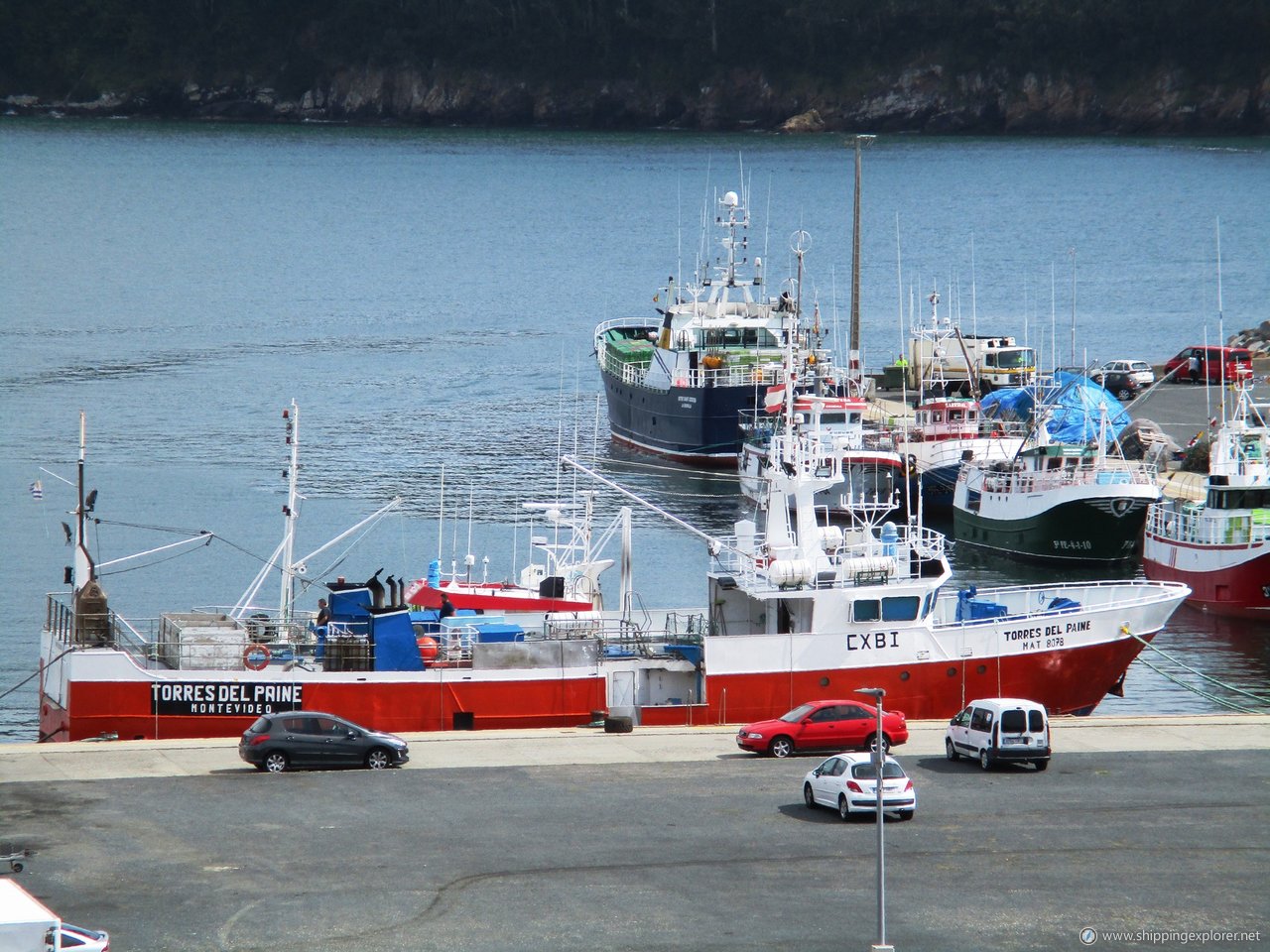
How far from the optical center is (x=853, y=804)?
114 ft

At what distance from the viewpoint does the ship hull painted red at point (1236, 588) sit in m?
63.8

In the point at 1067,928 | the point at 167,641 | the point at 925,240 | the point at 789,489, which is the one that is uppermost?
the point at 925,240

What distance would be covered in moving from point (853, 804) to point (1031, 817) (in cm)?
334

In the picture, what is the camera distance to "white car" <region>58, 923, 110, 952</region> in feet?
83.5

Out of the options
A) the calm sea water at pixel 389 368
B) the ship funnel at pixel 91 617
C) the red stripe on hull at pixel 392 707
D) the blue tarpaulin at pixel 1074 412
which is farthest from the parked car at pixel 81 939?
the blue tarpaulin at pixel 1074 412

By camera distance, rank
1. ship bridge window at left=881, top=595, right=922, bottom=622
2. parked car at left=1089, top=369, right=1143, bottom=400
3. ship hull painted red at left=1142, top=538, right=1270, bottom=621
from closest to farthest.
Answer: ship bridge window at left=881, top=595, right=922, bottom=622 → ship hull painted red at left=1142, top=538, right=1270, bottom=621 → parked car at left=1089, top=369, right=1143, bottom=400

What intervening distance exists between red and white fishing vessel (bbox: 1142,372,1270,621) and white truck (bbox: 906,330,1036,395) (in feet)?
98.1

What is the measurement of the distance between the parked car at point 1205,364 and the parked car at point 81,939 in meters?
79.0

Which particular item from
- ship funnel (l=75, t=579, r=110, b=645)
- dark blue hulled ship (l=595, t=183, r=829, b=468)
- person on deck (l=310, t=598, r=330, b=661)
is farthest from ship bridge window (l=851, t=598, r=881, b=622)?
dark blue hulled ship (l=595, t=183, r=829, b=468)

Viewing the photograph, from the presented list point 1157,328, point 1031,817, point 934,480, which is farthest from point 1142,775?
point 1157,328

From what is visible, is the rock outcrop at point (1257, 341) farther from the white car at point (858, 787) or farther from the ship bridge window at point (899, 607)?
the white car at point (858, 787)

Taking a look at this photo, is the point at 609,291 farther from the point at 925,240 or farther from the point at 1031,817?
the point at 1031,817

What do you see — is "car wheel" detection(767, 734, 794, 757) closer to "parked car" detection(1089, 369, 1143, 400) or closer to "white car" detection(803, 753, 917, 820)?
"white car" detection(803, 753, 917, 820)

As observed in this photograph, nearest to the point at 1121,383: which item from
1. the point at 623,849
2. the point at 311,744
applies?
the point at 311,744
